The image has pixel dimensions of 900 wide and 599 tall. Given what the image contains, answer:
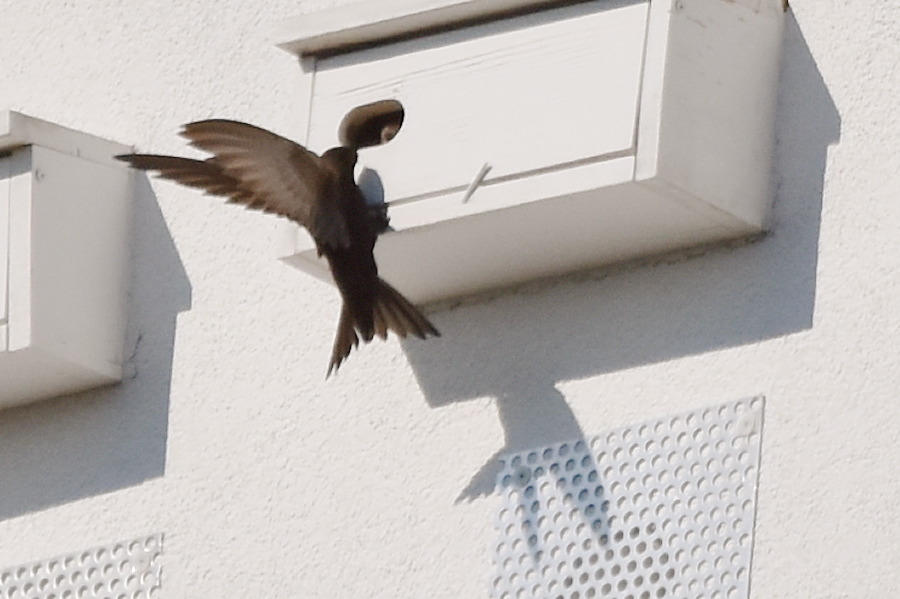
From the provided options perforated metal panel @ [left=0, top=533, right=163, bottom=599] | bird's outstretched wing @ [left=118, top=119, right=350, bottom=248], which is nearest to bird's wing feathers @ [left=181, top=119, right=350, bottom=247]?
bird's outstretched wing @ [left=118, top=119, right=350, bottom=248]

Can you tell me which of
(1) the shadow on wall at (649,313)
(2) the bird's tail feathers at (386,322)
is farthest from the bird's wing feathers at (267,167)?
(1) the shadow on wall at (649,313)

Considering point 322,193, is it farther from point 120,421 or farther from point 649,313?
point 120,421

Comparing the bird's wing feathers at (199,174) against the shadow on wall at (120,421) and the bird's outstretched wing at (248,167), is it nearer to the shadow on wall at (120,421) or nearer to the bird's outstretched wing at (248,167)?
the bird's outstretched wing at (248,167)

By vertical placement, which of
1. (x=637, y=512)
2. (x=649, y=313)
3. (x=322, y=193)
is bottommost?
(x=637, y=512)

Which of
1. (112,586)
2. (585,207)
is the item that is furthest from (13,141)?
(585,207)

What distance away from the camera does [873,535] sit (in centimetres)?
321

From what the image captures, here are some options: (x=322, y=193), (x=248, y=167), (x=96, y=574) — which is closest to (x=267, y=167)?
(x=248, y=167)

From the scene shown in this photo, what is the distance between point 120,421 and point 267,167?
1.66 feet

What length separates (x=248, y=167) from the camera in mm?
3664

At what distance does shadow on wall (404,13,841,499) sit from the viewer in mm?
3471

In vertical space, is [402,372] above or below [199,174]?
below

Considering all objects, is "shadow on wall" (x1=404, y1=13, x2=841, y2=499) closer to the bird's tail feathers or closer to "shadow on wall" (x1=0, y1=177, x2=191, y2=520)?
the bird's tail feathers

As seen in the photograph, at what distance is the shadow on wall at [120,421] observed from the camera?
394 cm

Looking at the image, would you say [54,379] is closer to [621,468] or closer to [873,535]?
[621,468]
